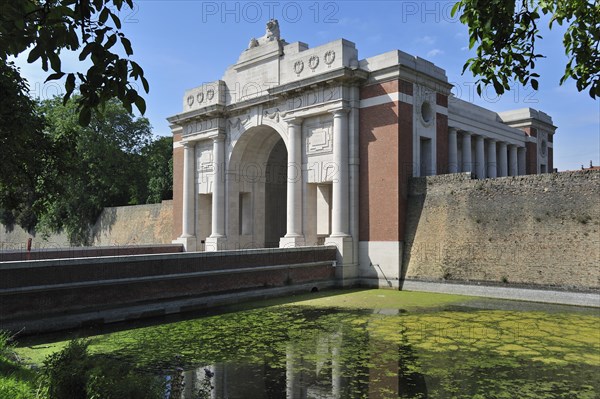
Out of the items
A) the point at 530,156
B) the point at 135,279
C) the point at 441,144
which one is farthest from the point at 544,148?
the point at 135,279

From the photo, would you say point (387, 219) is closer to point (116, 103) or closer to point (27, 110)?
point (27, 110)

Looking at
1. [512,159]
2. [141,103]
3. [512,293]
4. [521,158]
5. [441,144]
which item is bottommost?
[512,293]

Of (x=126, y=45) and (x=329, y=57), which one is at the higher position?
(x=329, y=57)

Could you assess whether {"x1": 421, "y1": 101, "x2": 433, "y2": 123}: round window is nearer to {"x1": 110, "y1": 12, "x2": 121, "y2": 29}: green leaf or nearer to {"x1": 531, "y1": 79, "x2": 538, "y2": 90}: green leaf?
{"x1": 531, "y1": 79, "x2": 538, "y2": 90}: green leaf

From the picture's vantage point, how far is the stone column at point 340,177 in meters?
20.0

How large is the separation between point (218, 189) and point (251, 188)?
174cm

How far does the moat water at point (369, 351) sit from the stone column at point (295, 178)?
744 centimetres

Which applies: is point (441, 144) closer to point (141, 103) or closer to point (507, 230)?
point (507, 230)

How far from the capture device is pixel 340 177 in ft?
65.4

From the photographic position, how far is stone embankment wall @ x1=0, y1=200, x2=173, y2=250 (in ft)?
109

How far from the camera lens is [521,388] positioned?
7051mm

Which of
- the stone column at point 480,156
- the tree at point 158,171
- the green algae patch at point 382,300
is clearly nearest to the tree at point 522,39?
the green algae patch at point 382,300

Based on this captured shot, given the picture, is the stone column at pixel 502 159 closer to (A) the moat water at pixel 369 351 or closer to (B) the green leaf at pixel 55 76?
(A) the moat water at pixel 369 351

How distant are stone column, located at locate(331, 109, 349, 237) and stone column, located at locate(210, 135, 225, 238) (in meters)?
7.64
